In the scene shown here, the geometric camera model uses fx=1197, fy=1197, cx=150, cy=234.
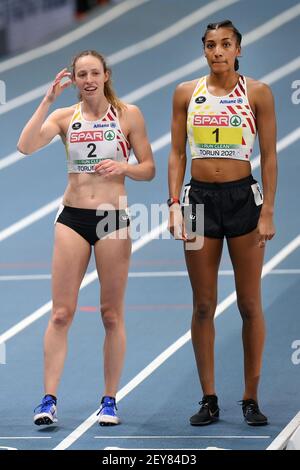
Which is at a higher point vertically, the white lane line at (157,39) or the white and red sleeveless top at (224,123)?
the white lane line at (157,39)

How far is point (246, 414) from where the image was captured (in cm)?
707

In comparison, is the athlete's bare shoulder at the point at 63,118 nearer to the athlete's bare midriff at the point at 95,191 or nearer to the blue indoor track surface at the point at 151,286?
the athlete's bare midriff at the point at 95,191

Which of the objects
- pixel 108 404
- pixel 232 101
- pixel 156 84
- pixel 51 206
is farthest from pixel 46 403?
pixel 156 84

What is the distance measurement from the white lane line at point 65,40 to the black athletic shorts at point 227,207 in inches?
371

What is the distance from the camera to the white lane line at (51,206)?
38.9 feet

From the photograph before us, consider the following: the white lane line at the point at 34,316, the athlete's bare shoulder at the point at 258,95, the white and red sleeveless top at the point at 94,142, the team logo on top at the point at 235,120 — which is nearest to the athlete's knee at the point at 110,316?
the white and red sleeveless top at the point at 94,142

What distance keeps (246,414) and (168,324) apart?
2.15 metres

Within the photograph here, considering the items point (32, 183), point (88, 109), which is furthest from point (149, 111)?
point (88, 109)

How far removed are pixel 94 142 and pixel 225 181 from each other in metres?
0.81

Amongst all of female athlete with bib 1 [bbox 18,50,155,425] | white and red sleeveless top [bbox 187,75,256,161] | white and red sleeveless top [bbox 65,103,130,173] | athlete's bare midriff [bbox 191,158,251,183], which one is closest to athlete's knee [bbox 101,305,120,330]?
female athlete with bib 1 [bbox 18,50,155,425]

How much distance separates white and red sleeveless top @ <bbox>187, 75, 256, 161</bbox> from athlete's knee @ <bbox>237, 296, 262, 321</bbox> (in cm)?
84

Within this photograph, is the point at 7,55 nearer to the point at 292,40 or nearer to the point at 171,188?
the point at 292,40

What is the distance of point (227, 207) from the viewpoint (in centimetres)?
704

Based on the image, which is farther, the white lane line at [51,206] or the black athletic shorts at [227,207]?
the white lane line at [51,206]
